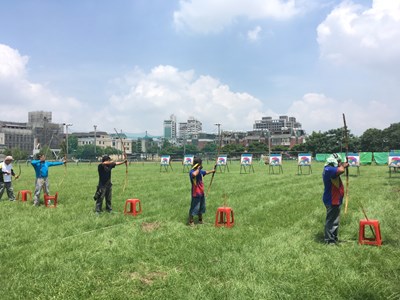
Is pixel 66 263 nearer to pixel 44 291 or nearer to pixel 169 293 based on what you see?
pixel 44 291

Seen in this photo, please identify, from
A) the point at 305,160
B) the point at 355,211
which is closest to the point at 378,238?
the point at 355,211

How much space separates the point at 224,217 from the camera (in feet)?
33.0

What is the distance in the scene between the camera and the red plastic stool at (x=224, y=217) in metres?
9.58

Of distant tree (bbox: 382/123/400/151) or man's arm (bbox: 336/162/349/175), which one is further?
distant tree (bbox: 382/123/400/151)

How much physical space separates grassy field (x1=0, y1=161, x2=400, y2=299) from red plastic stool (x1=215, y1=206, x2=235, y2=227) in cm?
35

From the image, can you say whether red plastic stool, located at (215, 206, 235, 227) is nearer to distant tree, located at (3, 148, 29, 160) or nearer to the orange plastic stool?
the orange plastic stool

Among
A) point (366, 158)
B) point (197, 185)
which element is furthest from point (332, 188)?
point (366, 158)

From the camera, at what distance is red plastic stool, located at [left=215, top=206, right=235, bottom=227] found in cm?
958

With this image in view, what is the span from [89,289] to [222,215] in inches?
198

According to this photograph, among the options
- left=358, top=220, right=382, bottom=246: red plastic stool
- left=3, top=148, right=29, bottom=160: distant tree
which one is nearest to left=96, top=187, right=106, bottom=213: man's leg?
left=358, top=220, right=382, bottom=246: red plastic stool

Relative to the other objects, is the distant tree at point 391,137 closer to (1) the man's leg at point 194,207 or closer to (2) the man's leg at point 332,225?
(1) the man's leg at point 194,207

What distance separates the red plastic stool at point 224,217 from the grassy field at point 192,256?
346 millimetres

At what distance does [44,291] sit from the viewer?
548 cm

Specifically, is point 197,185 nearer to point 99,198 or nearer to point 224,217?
point 224,217
